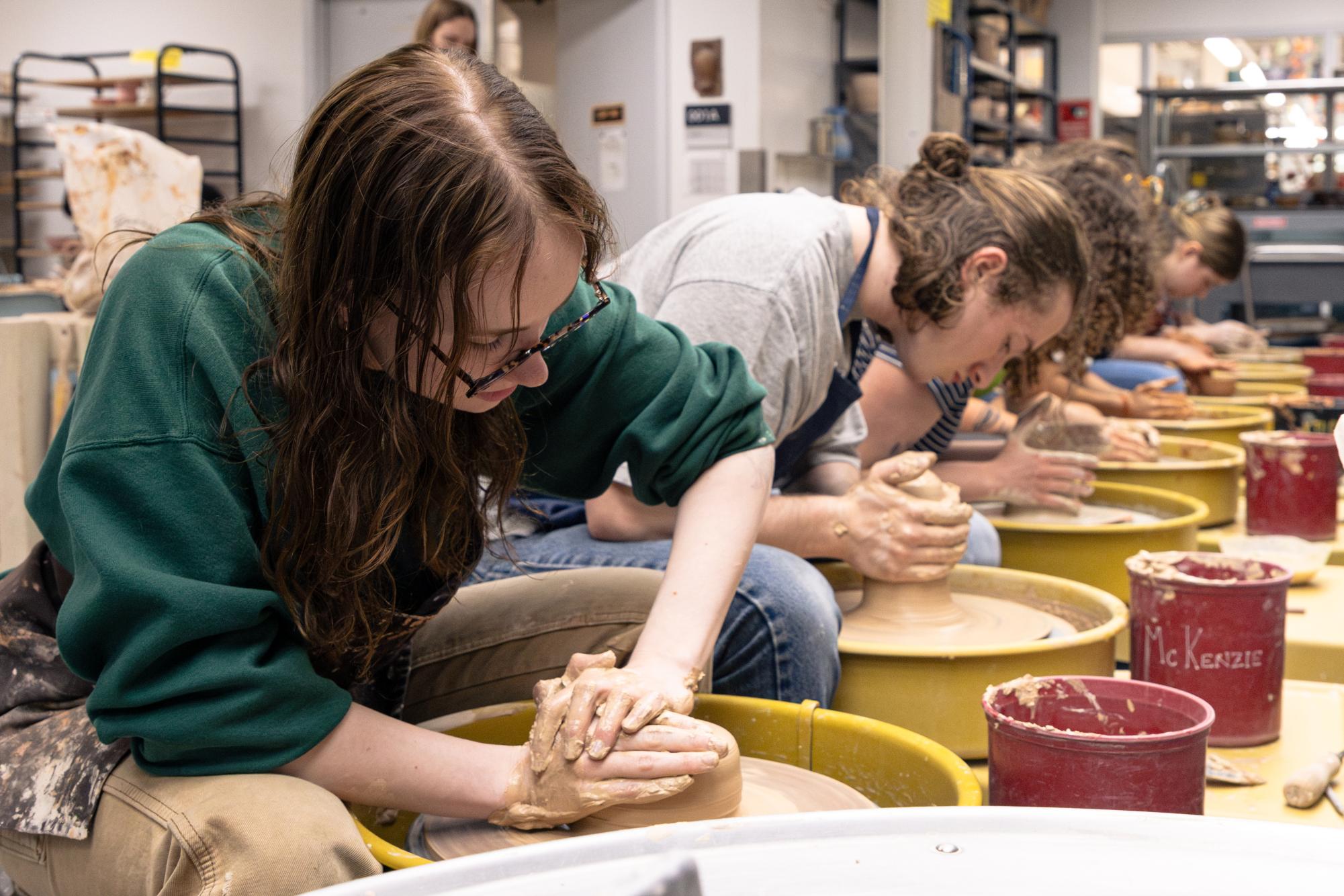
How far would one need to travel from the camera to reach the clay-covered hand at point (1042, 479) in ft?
7.77

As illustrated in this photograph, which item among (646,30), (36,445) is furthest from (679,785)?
(646,30)

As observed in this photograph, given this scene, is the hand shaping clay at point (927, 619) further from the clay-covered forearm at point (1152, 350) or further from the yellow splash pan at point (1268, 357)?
the yellow splash pan at point (1268, 357)

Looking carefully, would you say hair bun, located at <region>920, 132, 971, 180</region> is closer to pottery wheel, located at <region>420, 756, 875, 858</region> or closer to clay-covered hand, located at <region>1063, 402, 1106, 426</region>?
pottery wheel, located at <region>420, 756, 875, 858</region>

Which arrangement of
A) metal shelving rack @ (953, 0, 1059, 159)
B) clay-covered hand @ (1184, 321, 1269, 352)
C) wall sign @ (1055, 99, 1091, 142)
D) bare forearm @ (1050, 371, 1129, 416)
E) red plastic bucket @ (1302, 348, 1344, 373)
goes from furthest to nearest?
wall sign @ (1055, 99, 1091, 142)
metal shelving rack @ (953, 0, 1059, 159)
clay-covered hand @ (1184, 321, 1269, 352)
red plastic bucket @ (1302, 348, 1344, 373)
bare forearm @ (1050, 371, 1129, 416)

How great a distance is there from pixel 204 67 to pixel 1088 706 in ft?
Result: 29.6

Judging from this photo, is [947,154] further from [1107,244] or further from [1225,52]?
[1225,52]

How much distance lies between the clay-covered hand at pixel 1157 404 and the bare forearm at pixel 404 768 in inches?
111

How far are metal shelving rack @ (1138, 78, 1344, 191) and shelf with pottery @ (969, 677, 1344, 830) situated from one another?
6763 mm

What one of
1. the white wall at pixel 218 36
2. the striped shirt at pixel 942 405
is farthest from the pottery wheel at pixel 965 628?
the white wall at pixel 218 36

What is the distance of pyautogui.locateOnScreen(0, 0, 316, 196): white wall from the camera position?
27.5ft

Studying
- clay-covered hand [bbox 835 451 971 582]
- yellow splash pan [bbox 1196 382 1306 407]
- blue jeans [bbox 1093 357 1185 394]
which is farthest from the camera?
blue jeans [bbox 1093 357 1185 394]

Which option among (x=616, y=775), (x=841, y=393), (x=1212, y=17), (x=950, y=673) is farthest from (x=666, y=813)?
(x=1212, y=17)


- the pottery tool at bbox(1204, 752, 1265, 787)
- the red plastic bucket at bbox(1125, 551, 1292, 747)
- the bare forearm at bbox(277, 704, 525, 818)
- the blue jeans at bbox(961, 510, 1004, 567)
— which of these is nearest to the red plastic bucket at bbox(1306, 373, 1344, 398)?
the blue jeans at bbox(961, 510, 1004, 567)

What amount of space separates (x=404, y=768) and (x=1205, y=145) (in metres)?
8.54
